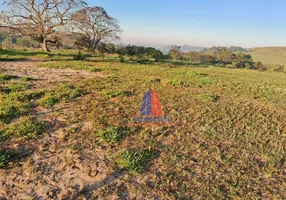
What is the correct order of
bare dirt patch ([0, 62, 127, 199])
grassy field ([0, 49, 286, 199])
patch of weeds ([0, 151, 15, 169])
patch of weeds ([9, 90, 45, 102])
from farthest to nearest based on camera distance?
1. patch of weeds ([9, 90, 45, 102])
2. patch of weeds ([0, 151, 15, 169])
3. grassy field ([0, 49, 286, 199])
4. bare dirt patch ([0, 62, 127, 199])

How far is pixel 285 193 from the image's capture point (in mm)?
2479

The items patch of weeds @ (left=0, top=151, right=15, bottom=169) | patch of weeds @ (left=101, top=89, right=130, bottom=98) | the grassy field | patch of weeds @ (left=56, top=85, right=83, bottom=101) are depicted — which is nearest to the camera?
the grassy field

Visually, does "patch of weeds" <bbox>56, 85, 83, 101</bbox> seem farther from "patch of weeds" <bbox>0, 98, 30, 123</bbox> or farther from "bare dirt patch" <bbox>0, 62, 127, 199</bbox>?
"bare dirt patch" <bbox>0, 62, 127, 199</bbox>

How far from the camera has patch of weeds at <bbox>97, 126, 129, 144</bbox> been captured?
322 cm

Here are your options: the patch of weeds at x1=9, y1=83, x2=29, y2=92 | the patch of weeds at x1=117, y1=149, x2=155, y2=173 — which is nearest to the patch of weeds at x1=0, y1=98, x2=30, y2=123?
the patch of weeds at x1=9, y1=83, x2=29, y2=92

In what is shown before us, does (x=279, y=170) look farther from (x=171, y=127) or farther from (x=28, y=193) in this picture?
(x=28, y=193)

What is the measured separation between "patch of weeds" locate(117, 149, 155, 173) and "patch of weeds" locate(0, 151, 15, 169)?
144 cm

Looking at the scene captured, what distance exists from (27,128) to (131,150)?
71.7 inches

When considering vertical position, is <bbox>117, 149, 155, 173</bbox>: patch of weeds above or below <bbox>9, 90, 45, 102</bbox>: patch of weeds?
below

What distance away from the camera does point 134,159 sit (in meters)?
2.79

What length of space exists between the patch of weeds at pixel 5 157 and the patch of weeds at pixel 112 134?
1.25 meters

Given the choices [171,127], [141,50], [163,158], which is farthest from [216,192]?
[141,50]

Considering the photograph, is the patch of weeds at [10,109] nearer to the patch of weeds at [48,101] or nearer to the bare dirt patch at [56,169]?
the patch of weeds at [48,101]

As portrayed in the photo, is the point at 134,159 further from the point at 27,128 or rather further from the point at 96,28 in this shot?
the point at 96,28
